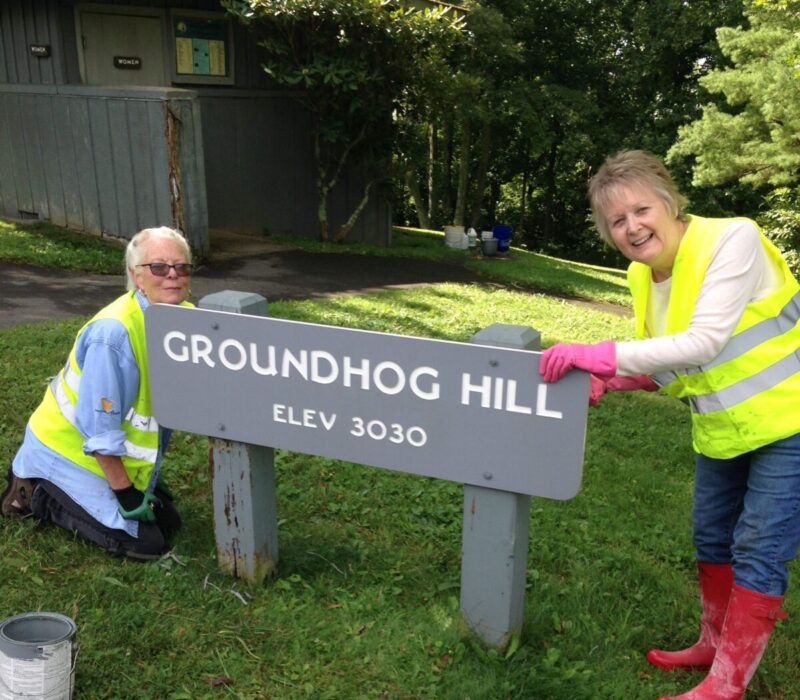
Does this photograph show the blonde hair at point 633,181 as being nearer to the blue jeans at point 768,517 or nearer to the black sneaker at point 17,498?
the blue jeans at point 768,517

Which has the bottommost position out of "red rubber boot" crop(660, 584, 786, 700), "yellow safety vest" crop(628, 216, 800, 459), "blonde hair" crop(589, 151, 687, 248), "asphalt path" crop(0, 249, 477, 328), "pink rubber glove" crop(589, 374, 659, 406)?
"asphalt path" crop(0, 249, 477, 328)

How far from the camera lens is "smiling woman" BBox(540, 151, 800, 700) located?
2.46 metres

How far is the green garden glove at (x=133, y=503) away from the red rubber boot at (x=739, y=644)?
203 centimetres

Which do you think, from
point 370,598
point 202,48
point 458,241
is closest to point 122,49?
point 202,48

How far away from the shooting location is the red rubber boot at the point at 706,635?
3027 mm

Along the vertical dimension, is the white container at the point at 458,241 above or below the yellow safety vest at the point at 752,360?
below

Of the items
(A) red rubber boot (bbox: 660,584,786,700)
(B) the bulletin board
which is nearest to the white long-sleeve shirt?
(A) red rubber boot (bbox: 660,584,786,700)

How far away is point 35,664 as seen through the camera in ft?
7.93

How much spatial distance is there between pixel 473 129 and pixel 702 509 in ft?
86.9

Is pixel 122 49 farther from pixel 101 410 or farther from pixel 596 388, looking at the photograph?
pixel 596 388

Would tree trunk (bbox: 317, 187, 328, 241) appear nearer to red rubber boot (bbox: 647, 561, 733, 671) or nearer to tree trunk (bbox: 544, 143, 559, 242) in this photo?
red rubber boot (bbox: 647, 561, 733, 671)

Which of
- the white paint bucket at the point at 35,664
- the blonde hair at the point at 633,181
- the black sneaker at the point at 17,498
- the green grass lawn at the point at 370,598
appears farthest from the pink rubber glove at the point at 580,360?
the black sneaker at the point at 17,498

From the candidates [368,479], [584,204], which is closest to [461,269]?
[368,479]

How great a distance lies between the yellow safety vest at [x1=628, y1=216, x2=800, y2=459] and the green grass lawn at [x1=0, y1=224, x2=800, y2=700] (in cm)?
98
